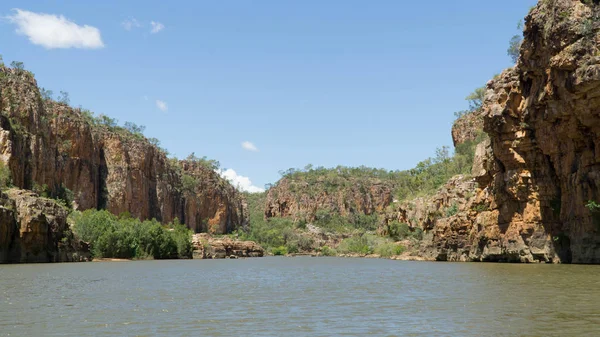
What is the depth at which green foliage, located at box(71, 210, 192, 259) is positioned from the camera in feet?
301

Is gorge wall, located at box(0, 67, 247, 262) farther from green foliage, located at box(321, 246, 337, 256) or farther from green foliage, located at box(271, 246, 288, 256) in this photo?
green foliage, located at box(321, 246, 337, 256)

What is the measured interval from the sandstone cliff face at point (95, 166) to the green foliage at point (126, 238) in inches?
366

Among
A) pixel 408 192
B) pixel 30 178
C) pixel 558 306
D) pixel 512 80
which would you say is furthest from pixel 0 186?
pixel 408 192

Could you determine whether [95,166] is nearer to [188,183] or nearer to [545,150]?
[188,183]

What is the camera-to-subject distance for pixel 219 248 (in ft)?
415

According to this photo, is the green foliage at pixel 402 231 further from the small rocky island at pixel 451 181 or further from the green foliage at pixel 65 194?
the green foliage at pixel 65 194

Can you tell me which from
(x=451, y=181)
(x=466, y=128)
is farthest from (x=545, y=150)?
(x=466, y=128)

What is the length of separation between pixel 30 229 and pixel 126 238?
2927cm

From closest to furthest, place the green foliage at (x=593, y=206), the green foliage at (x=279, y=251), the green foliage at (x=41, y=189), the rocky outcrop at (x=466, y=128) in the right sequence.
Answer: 1. the green foliage at (x=593, y=206)
2. the green foliage at (x=41, y=189)
3. the rocky outcrop at (x=466, y=128)
4. the green foliage at (x=279, y=251)

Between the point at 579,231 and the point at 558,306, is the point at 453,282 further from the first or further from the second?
the point at 579,231

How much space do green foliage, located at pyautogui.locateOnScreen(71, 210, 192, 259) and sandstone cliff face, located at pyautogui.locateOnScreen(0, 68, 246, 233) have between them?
9296 millimetres

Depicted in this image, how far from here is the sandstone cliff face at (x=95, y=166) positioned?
93375 mm

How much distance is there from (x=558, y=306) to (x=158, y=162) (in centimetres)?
13252

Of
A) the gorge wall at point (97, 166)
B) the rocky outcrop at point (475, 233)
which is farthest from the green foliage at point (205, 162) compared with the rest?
the rocky outcrop at point (475, 233)
